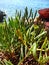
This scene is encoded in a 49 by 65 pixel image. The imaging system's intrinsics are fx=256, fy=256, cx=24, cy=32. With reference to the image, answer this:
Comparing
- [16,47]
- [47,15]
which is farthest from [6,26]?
[47,15]

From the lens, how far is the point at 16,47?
1.43 meters

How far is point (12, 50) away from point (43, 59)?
0.81 ft

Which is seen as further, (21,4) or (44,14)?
(21,4)

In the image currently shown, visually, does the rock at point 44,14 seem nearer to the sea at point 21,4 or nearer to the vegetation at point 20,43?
the vegetation at point 20,43

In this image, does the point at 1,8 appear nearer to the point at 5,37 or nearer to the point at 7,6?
the point at 7,6

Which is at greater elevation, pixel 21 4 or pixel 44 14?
pixel 44 14

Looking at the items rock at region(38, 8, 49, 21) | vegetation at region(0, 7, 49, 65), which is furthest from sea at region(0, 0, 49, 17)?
vegetation at region(0, 7, 49, 65)

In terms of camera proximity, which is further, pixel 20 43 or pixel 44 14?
pixel 44 14

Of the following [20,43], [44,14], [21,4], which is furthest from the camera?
[21,4]

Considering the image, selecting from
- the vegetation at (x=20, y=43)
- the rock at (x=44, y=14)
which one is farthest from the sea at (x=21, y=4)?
the vegetation at (x=20, y=43)

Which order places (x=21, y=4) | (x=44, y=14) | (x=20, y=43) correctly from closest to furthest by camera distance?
(x=20, y=43), (x=44, y=14), (x=21, y=4)

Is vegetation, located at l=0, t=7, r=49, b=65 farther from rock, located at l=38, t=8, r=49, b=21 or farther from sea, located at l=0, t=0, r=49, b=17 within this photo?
sea, located at l=0, t=0, r=49, b=17

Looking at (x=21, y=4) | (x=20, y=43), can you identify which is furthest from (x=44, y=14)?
(x=21, y=4)

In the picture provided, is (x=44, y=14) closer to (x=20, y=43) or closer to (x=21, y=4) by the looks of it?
(x=20, y=43)
